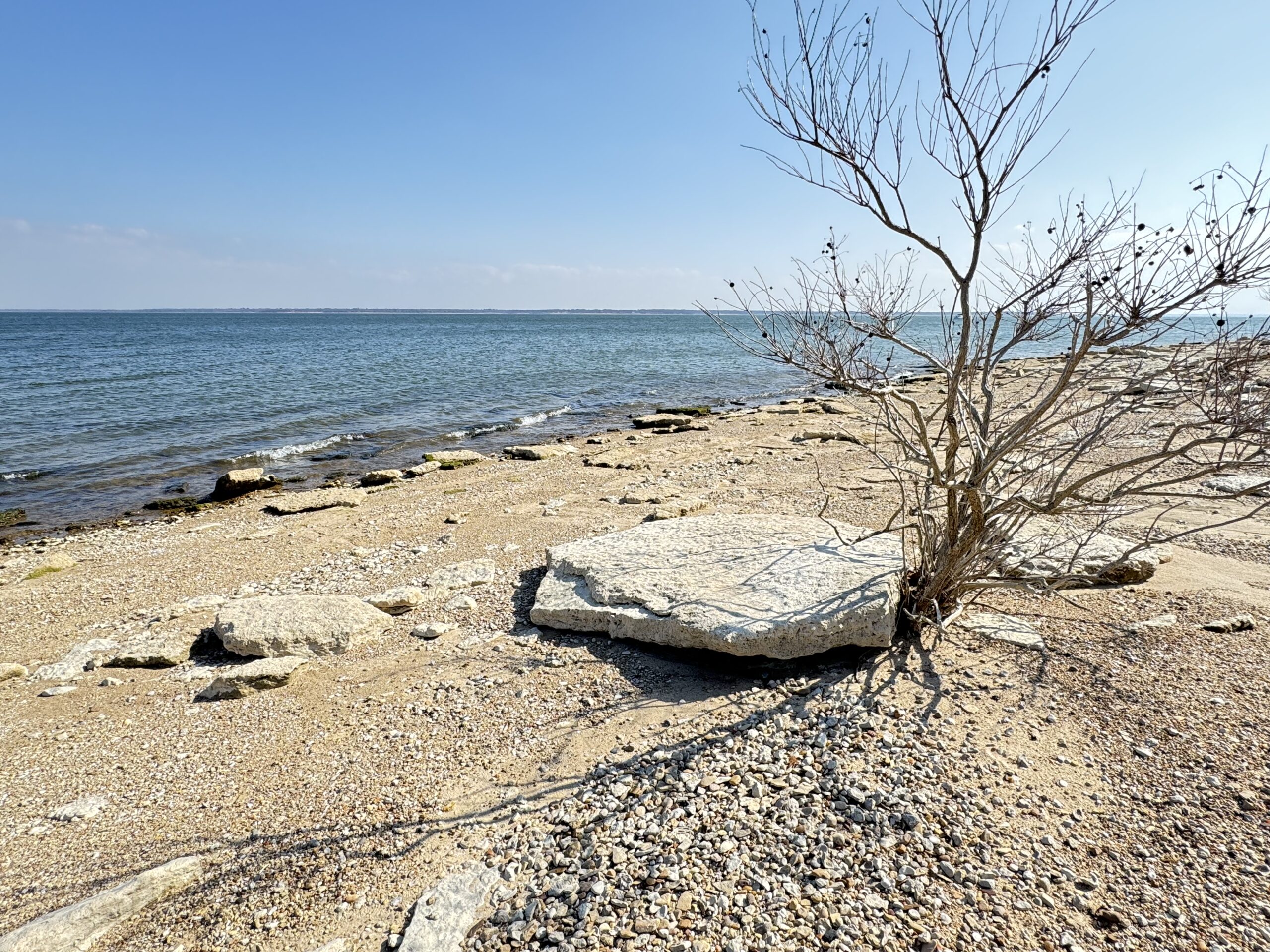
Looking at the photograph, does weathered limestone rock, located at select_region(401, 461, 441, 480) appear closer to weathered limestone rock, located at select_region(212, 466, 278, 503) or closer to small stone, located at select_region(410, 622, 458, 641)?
weathered limestone rock, located at select_region(212, 466, 278, 503)

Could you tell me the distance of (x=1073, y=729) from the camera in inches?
154

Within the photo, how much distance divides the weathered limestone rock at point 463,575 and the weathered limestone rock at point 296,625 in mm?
789

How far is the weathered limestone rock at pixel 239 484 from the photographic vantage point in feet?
43.2

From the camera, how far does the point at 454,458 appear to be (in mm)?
15750

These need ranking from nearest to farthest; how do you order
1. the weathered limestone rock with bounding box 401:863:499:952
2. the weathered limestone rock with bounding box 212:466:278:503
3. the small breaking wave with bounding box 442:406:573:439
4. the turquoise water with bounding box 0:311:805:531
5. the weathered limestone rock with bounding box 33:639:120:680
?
the weathered limestone rock with bounding box 401:863:499:952, the weathered limestone rock with bounding box 33:639:120:680, the weathered limestone rock with bounding box 212:466:278:503, the turquoise water with bounding box 0:311:805:531, the small breaking wave with bounding box 442:406:573:439

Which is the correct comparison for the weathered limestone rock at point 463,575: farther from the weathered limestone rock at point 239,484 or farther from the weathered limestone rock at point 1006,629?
the weathered limestone rock at point 239,484

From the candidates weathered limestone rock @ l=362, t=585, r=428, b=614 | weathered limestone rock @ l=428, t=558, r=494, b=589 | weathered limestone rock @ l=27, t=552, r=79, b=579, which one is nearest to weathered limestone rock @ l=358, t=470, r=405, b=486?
weathered limestone rock @ l=27, t=552, r=79, b=579

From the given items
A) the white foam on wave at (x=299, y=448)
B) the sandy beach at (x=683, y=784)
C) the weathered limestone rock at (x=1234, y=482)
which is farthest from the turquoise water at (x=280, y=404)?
the weathered limestone rock at (x=1234, y=482)

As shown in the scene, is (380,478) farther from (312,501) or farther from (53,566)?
(53,566)

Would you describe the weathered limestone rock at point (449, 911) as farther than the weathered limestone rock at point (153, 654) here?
No

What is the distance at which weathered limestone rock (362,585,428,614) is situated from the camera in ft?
20.6

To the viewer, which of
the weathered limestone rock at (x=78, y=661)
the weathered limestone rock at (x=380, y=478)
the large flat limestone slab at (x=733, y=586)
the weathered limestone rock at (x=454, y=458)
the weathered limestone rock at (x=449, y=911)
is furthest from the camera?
the weathered limestone rock at (x=454, y=458)

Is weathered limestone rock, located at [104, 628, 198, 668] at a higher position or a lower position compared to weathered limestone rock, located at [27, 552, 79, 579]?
higher

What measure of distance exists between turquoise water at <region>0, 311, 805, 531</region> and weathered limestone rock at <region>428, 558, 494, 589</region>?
9.16m
